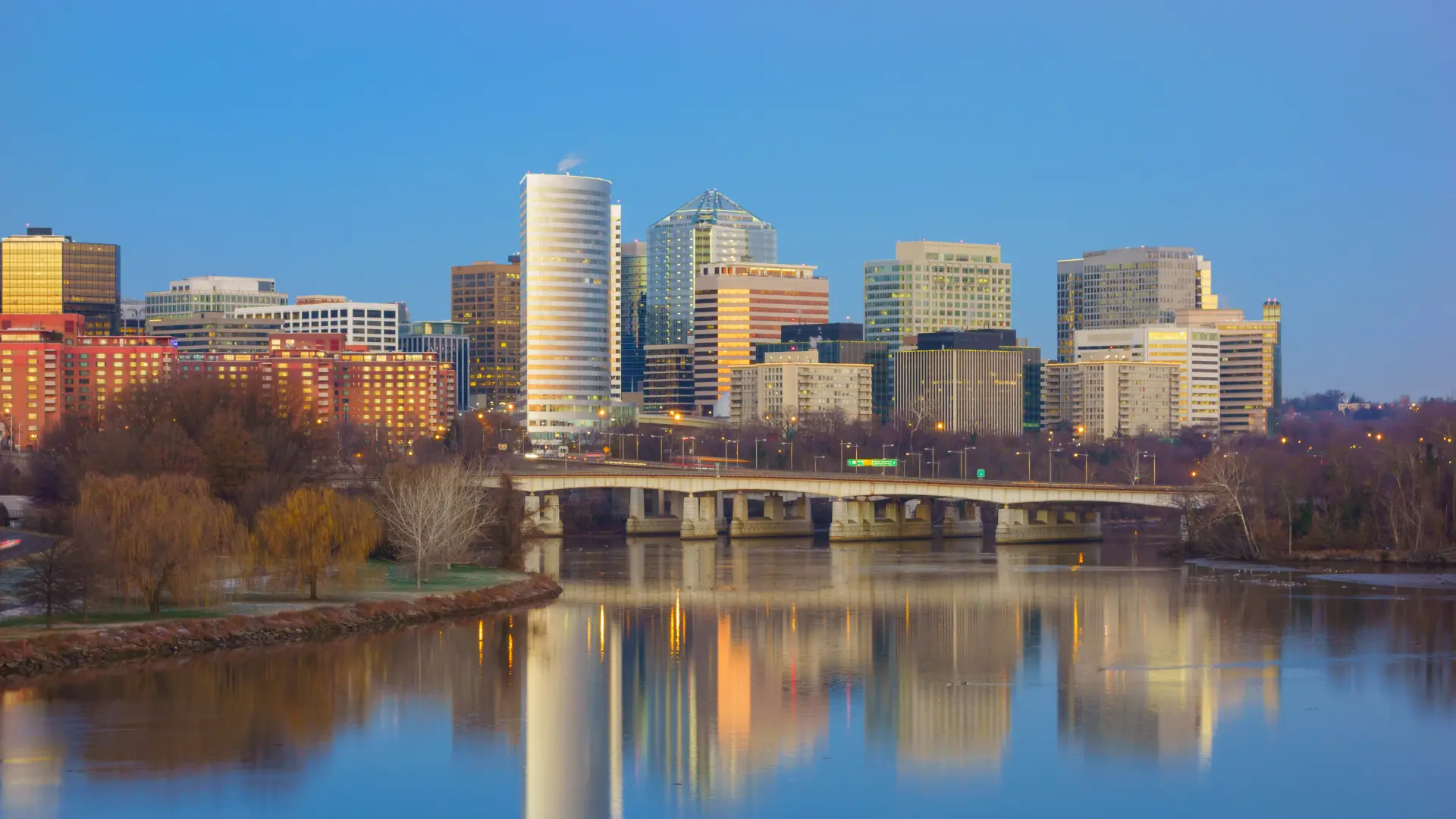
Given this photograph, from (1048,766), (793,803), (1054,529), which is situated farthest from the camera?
(1054,529)

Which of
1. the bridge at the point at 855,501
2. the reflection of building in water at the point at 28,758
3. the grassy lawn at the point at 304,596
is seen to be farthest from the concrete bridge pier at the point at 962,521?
the reflection of building in water at the point at 28,758

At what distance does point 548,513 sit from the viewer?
135250 millimetres

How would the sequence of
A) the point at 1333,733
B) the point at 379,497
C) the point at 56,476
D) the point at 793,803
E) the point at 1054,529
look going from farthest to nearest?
the point at 1054,529 → the point at 56,476 → the point at 379,497 → the point at 1333,733 → the point at 793,803

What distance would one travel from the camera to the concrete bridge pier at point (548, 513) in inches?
5197

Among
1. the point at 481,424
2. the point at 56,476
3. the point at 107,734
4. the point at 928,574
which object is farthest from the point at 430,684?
the point at 481,424

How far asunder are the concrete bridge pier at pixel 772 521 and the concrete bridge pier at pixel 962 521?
34.1ft

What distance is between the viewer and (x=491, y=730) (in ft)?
148

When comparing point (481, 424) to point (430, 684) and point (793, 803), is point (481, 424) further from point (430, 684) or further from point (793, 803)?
point (793, 803)

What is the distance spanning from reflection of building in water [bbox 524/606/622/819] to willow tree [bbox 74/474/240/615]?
411 inches

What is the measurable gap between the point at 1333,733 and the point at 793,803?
15.1 meters

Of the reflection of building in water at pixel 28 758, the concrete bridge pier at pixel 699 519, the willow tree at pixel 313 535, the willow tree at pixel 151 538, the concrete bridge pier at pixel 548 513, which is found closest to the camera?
the reflection of building in water at pixel 28 758

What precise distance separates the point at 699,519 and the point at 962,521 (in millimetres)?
19236

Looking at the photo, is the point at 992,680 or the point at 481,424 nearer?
the point at 992,680

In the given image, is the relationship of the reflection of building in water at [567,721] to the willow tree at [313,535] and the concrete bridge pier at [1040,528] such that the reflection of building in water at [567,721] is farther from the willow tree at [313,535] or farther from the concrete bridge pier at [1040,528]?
the concrete bridge pier at [1040,528]
